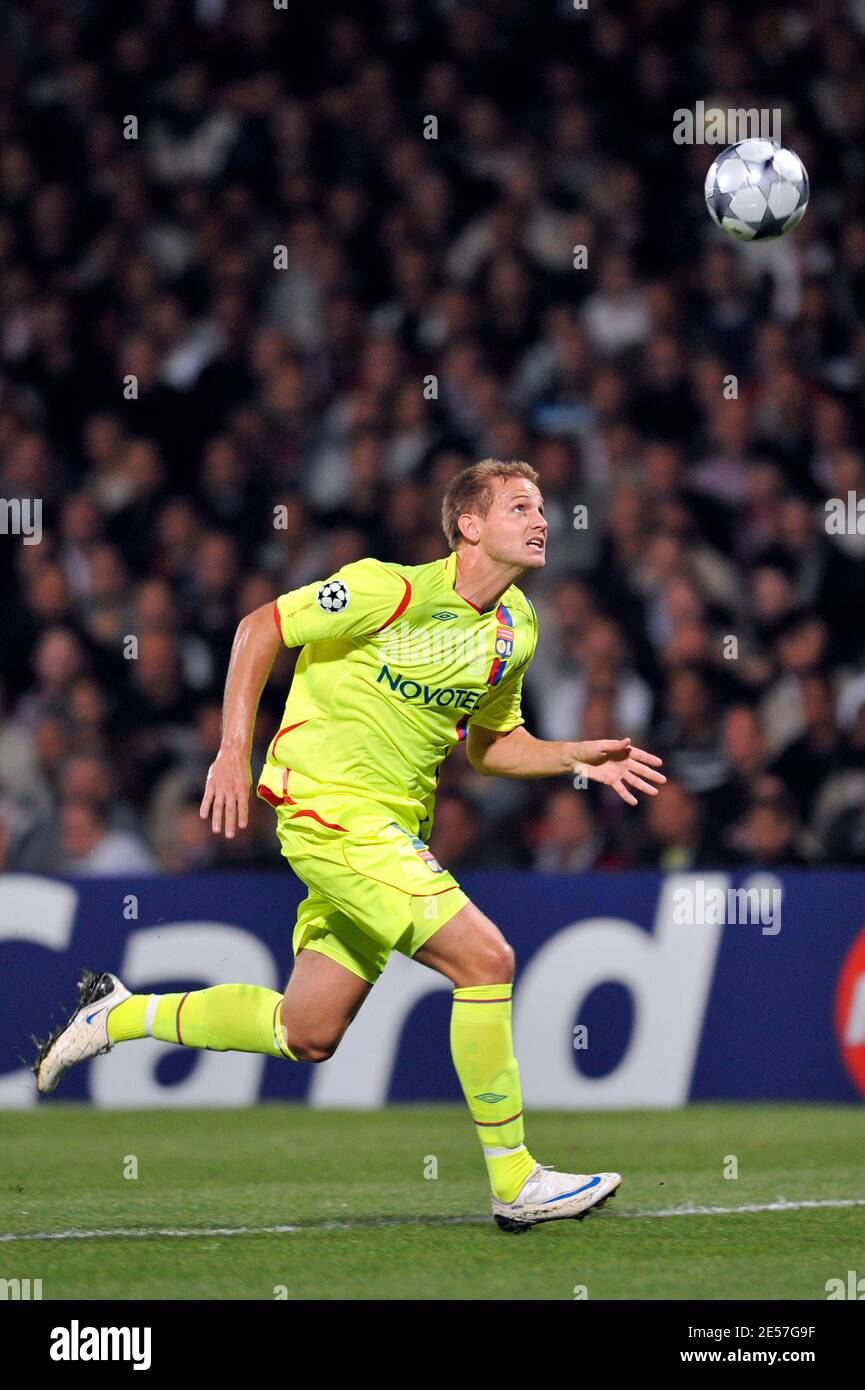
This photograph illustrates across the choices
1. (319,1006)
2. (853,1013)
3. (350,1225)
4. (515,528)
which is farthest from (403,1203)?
(853,1013)

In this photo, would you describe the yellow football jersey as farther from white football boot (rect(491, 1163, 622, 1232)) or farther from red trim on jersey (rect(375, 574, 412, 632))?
white football boot (rect(491, 1163, 622, 1232))

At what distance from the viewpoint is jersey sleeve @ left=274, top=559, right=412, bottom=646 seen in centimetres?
579

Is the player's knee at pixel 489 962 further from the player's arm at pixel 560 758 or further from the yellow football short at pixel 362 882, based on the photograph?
Result: the player's arm at pixel 560 758

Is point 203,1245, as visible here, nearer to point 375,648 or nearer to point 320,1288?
point 320,1288

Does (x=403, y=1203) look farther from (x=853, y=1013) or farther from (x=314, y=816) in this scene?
(x=853, y=1013)

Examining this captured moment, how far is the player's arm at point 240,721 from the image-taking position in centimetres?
549

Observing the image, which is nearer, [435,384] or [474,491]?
[474,491]

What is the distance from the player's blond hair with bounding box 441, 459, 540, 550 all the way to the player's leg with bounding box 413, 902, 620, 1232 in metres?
1.14

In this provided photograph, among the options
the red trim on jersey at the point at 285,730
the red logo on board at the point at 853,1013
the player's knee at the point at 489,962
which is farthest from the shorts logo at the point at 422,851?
the red logo on board at the point at 853,1013

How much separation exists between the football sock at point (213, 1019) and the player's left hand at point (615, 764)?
3.65 ft

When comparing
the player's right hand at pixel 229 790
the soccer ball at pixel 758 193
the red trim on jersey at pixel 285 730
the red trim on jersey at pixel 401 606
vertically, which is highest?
the soccer ball at pixel 758 193

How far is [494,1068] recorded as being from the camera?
5523 millimetres

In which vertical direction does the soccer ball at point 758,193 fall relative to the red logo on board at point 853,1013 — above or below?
above

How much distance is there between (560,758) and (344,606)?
0.79 metres
